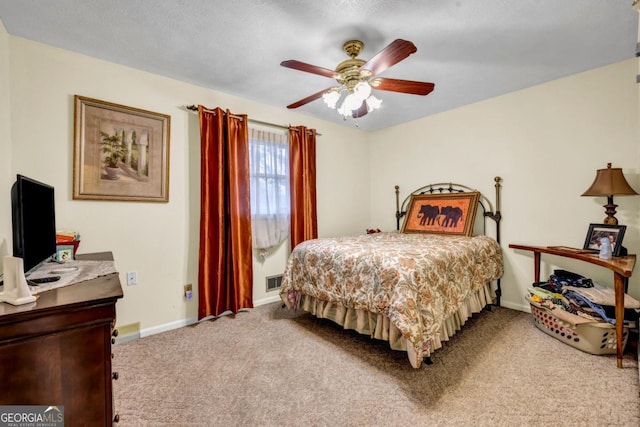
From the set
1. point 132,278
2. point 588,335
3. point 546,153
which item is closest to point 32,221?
point 132,278

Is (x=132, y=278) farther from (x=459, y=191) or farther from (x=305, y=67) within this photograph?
(x=459, y=191)

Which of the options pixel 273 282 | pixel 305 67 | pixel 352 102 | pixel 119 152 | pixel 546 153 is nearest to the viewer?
pixel 305 67

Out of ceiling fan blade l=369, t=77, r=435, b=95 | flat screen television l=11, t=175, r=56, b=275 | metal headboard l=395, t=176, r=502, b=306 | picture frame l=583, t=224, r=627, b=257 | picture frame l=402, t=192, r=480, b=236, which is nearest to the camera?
flat screen television l=11, t=175, r=56, b=275

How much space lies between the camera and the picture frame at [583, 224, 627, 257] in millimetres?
2211

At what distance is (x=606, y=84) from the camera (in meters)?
2.49

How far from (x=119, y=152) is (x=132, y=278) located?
3.61 ft

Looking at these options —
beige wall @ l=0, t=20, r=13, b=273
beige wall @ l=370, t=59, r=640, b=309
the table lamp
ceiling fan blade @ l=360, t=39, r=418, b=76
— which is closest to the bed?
beige wall @ l=370, t=59, r=640, b=309

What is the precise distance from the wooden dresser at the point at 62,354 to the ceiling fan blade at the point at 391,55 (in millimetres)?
1785

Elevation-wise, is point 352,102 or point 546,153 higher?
point 352,102

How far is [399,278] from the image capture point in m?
1.91

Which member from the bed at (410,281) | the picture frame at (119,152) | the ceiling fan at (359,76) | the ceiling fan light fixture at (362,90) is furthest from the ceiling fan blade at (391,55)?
the picture frame at (119,152)

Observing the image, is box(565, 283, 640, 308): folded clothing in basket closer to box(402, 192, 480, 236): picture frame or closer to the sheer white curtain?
box(402, 192, 480, 236): picture frame

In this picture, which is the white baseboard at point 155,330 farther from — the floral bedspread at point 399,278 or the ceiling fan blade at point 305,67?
the ceiling fan blade at point 305,67

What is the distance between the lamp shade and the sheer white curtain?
2.92 m
